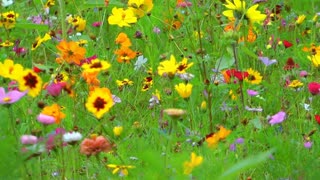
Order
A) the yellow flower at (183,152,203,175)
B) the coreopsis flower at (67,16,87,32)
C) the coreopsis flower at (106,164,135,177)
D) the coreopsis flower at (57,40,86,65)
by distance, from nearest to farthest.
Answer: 1. the yellow flower at (183,152,203,175)
2. the coreopsis flower at (106,164,135,177)
3. the coreopsis flower at (57,40,86,65)
4. the coreopsis flower at (67,16,87,32)

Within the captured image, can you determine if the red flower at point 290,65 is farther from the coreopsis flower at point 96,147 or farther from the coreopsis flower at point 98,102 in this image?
the coreopsis flower at point 96,147

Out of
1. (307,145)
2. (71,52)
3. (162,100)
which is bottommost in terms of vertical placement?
(162,100)

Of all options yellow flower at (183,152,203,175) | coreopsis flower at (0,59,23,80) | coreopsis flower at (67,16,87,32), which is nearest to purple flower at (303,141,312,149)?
yellow flower at (183,152,203,175)

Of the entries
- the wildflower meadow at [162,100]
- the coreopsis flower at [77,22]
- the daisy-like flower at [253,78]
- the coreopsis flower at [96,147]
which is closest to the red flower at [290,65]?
the wildflower meadow at [162,100]

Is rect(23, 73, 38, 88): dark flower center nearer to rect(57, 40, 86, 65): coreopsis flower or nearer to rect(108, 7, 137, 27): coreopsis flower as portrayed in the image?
rect(57, 40, 86, 65): coreopsis flower

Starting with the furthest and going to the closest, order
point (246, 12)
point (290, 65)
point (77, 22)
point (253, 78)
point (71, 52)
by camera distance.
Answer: point (77, 22), point (290, 65), point (253, 78), point (246, 12), point (71, 52)

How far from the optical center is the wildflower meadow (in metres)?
1.46

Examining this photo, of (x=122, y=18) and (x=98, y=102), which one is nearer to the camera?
(x=98, y=102)

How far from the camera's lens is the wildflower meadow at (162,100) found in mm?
1461

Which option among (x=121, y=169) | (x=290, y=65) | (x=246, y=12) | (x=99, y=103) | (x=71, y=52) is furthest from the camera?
(x=290, y=65)

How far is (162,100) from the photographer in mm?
2279

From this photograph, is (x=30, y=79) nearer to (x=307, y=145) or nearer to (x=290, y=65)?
(x=307, y=145)

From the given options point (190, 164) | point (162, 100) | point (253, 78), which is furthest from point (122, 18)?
point (190, 164)

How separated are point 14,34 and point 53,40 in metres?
0.17
